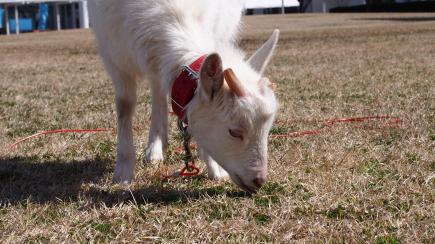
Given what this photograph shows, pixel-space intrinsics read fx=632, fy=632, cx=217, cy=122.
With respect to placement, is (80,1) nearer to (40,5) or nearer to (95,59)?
(40,5)

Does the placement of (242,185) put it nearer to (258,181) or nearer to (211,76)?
(258,181)

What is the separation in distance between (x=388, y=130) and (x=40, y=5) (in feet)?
161

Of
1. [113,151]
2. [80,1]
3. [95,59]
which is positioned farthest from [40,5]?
[113,151]

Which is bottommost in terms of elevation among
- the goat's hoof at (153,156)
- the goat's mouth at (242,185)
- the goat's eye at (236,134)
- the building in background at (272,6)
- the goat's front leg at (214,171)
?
the building in background at (272,6)

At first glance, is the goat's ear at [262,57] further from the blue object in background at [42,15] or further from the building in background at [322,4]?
the building in background at [322,4]

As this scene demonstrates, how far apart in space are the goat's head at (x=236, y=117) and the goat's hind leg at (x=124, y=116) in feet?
3.52

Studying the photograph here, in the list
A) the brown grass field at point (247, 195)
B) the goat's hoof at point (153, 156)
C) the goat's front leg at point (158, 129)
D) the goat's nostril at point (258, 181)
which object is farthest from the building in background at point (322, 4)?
the goat's nostril at point (258, 181)

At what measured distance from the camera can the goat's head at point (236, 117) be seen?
131 inches

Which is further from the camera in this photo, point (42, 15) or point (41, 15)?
point (42, 15)

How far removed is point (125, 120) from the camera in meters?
4.78

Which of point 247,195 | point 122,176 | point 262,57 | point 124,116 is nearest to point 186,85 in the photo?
point 262,57

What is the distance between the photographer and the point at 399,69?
1146 cm

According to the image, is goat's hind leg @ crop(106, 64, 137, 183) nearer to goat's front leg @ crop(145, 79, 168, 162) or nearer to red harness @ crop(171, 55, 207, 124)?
goat's front leg @ crop(145, 79, 168, 162)

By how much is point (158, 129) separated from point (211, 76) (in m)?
2.22
